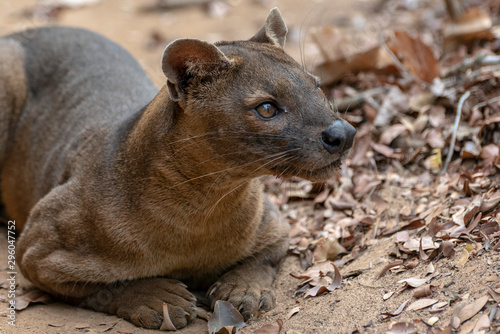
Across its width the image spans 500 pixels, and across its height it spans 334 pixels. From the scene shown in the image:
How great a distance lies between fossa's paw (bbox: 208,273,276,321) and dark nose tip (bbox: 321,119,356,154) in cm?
134

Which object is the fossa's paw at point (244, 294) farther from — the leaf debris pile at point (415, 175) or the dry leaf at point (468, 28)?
the dry leaf at point (468, 28)

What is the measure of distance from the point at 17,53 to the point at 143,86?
1.55 metres

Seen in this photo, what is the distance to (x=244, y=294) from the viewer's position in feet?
15.8

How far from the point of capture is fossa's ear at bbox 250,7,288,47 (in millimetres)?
4934

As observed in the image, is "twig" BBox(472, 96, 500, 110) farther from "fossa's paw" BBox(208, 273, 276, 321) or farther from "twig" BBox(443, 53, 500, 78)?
"fossa's paw" BBox(208, 273, 276, 321)

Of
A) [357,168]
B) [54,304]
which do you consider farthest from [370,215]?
[54,304]

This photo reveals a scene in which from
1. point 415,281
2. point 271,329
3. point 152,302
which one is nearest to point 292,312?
point 271,329

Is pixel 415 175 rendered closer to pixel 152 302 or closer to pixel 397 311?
pixel 397 311

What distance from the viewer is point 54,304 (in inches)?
203

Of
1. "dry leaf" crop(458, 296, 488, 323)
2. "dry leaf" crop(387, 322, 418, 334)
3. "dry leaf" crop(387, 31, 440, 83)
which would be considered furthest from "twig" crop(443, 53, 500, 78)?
"dry leaf" crop(387, 322, 418, 334)

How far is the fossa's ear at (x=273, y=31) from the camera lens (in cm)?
493

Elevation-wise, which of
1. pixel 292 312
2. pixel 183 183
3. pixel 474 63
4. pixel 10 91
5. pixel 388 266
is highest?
pixel 10 91

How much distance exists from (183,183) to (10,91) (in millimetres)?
3065

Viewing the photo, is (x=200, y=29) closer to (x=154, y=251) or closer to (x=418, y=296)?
(x=154, y=251)
